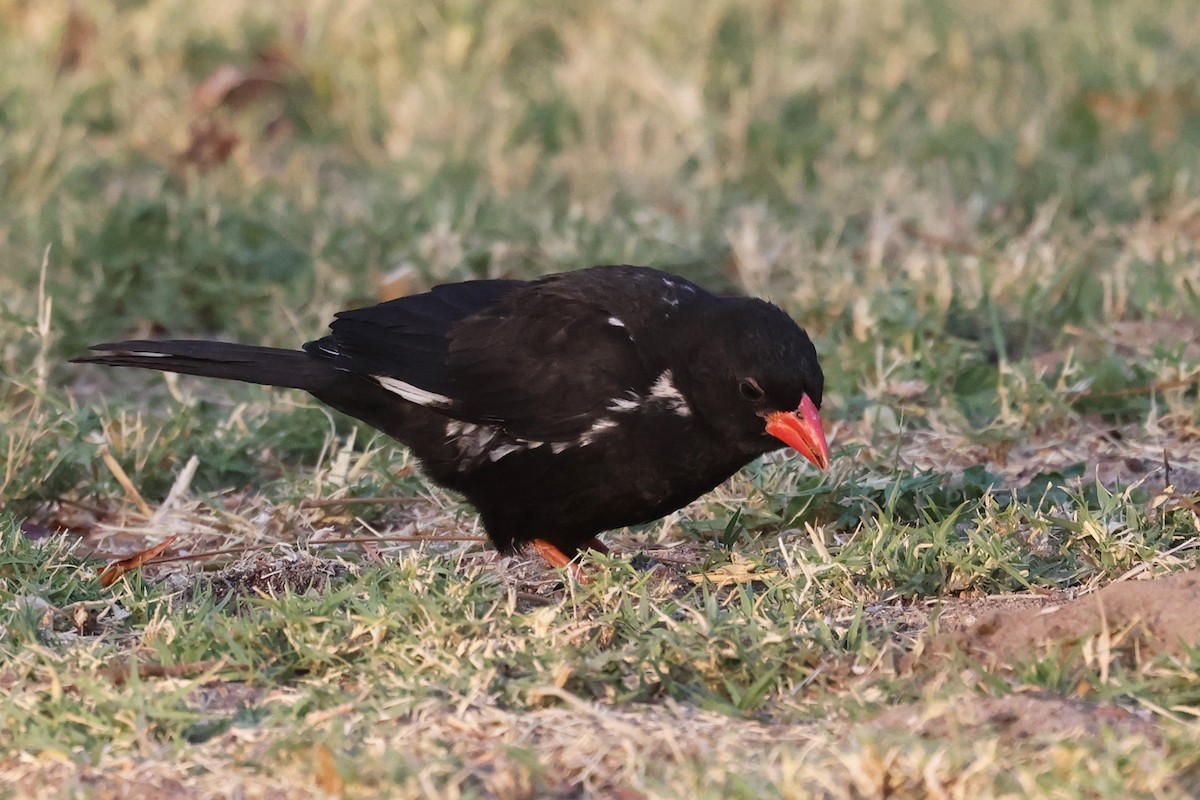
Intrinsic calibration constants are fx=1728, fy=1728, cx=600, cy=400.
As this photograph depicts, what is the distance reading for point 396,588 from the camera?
12.5ft

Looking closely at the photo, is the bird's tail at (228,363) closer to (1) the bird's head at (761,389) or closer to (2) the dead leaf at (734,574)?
(1) the bird's head at (761,389)

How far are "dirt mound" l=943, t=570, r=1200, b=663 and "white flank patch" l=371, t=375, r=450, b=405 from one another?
5.30 feet

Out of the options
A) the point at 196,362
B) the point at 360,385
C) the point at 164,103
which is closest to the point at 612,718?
the point at 360,385

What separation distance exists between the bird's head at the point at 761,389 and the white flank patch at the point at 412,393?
2.28 feet

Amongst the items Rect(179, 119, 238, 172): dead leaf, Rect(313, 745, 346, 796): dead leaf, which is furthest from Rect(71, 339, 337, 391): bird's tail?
Rect(179, 119, 238, 172): dead leaf

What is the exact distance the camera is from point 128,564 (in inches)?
173

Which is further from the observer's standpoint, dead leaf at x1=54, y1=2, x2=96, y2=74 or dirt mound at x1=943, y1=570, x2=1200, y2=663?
dead leaf at x1=54, y1=2, x2=96, y2=74

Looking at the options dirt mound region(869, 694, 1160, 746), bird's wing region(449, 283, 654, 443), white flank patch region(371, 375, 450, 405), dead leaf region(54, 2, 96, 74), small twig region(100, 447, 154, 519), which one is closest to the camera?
dirt mound region(869, 694, 1160, 746)

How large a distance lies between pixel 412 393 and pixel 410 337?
0.59 ft

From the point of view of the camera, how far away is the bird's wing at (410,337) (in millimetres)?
4652

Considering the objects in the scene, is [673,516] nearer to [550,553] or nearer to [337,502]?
[550,553]

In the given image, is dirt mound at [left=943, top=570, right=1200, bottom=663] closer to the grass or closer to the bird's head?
the grass

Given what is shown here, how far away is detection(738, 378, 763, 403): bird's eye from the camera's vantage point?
4.27m

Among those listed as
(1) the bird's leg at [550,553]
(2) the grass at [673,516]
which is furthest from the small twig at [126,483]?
(1) the bird's leg at [550,553]
